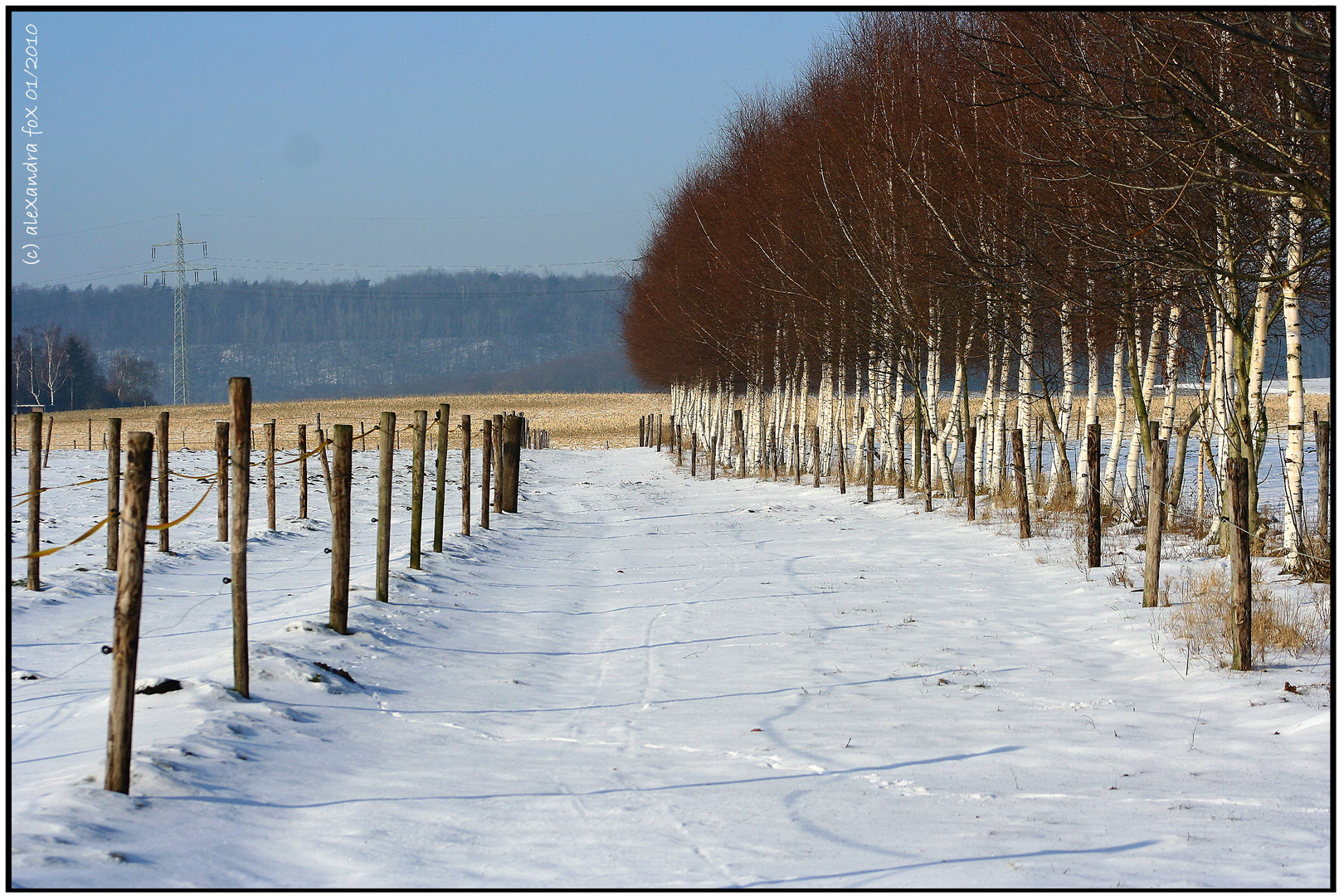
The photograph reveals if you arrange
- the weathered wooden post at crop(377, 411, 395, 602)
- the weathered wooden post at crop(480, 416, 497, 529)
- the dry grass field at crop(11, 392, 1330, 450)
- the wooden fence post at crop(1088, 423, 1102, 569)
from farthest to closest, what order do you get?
the dry grass field at crop(11, 392, 1330, 450) < the weathered wooden post at crop(480, 416, 497, 529) < the wooden fence post at crop(1088, 423, 1102, 569) < the weathered wooden post at crop(377, 411, 395, 602)

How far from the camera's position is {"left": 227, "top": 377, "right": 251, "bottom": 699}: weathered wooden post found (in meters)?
5.87

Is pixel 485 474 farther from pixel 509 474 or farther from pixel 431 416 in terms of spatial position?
pixel 431 416

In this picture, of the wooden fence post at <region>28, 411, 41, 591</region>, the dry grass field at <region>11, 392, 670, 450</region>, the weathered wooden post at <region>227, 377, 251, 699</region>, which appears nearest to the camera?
the weathered wooden post at <region>227, 377, 251, 699</region>

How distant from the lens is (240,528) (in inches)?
238

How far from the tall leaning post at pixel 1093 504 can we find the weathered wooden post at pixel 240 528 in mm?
7679

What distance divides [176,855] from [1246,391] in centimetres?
1054

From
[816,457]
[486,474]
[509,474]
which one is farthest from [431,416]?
[486,474]

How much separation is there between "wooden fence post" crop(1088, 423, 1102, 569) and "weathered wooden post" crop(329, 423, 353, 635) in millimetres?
6828

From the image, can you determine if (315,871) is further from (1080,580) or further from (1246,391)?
(1246,391)

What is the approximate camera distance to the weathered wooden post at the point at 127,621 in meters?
4.45

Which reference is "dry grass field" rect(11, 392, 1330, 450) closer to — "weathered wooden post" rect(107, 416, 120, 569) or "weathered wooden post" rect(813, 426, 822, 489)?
"weathered wooden post" rect(813, 426, 822, 489)

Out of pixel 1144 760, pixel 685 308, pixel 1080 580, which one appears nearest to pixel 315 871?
pixel 1144 760

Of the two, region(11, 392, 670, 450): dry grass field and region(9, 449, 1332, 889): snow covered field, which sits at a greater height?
region(11, 392, 670, 450): dry grass field

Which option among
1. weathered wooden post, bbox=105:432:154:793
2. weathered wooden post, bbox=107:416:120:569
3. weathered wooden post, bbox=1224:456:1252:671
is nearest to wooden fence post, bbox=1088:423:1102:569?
weathered wooden post, bbox=1224:456:1252:671
